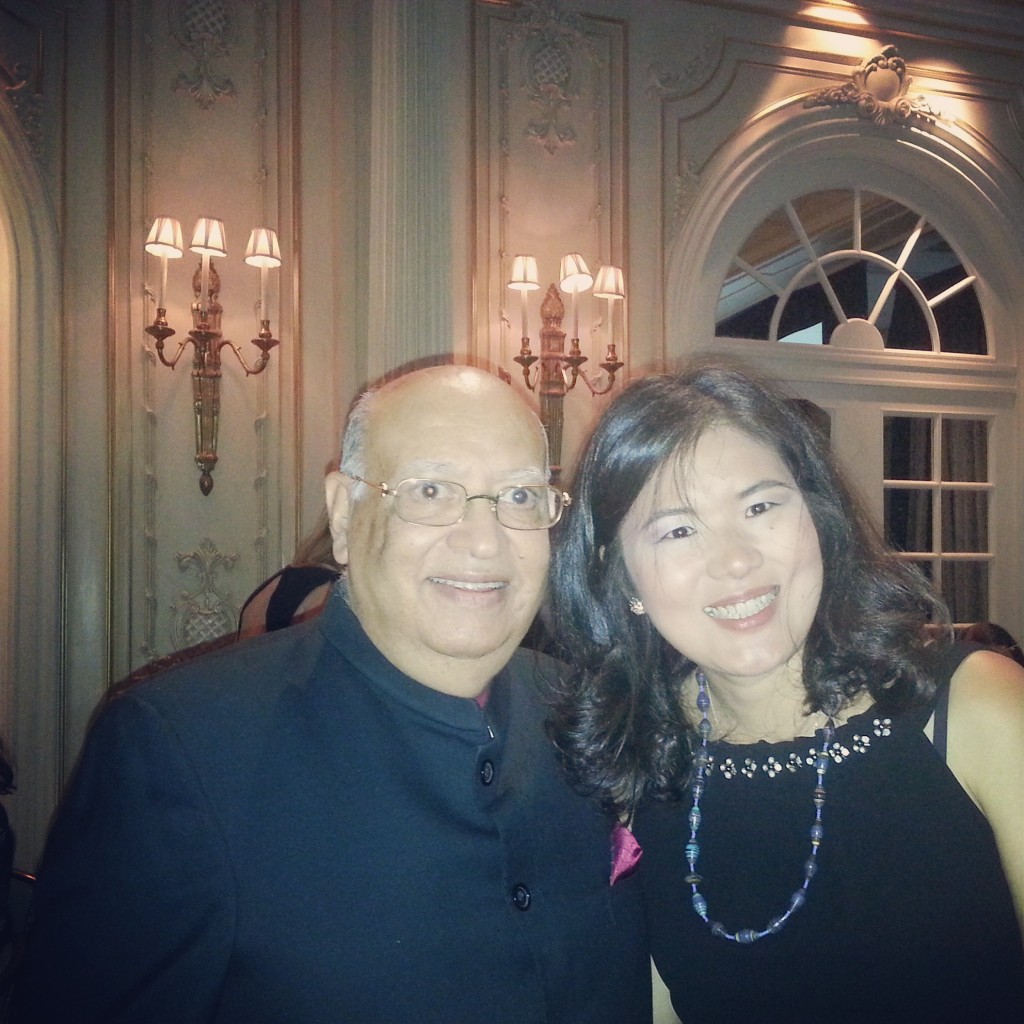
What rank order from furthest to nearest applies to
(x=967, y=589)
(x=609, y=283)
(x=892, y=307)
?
(x=967, y=589)
(x=892, y=307)
(x=609, y=283)

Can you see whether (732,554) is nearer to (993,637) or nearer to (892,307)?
(993,637)

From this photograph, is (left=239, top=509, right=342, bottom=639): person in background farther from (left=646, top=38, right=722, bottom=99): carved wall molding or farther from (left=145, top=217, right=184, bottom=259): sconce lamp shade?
(left=646, top=38, right=722, bottom=99): carved wall molding

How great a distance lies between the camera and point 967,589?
4465 millimetres

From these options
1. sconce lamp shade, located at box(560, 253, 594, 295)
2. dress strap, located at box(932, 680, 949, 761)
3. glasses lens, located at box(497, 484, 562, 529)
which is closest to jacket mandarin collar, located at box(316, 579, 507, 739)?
glasses lens, located at box(497, 484, 562, 529)

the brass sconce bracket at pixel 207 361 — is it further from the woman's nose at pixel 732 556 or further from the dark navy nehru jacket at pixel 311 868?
the woman's nose at pixel 732 556

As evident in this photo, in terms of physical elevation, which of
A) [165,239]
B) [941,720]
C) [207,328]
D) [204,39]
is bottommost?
[941,720]

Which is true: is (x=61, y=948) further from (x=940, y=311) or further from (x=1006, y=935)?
(x=940, y=311)

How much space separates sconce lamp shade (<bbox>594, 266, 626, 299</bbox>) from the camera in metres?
3.48

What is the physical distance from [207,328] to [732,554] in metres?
2.38

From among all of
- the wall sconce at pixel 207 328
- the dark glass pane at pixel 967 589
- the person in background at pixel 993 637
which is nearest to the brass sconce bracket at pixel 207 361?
the wall sconce at pixel 207 328

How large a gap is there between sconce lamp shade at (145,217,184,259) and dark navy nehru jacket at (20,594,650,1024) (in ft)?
7.07

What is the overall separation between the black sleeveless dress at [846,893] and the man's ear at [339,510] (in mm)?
681

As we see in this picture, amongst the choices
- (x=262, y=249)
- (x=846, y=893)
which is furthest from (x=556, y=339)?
(x=846, y=893)

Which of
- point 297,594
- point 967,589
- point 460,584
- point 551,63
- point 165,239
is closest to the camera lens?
point 460,584
